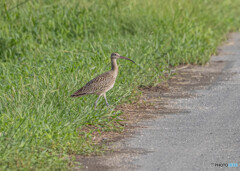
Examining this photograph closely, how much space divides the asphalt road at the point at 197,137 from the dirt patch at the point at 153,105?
0.54 ft

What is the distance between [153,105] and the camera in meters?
8.61

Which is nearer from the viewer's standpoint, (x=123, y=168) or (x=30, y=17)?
(x=123, y=168)

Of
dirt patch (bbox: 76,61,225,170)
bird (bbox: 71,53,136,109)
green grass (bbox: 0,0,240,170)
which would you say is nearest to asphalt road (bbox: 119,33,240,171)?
dirt patch (bbox: 76,61,225,170)

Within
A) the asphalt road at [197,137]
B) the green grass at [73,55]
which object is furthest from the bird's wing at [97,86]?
the asphalt road at [197,137]

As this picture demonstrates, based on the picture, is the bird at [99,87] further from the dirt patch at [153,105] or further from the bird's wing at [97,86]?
the dirt patch at [153,105]

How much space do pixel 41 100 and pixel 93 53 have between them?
3.72 m

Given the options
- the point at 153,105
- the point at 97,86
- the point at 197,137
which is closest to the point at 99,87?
the point at 97,86

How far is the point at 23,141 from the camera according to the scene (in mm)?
5629

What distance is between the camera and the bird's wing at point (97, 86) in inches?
297

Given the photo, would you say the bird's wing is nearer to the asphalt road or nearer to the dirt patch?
the dirt patch

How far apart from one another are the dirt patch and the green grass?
191mm

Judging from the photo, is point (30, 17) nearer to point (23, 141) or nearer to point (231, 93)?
point (231, 93)

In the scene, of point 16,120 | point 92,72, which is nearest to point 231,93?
point 92,72

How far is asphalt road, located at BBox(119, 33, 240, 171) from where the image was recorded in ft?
19.2
